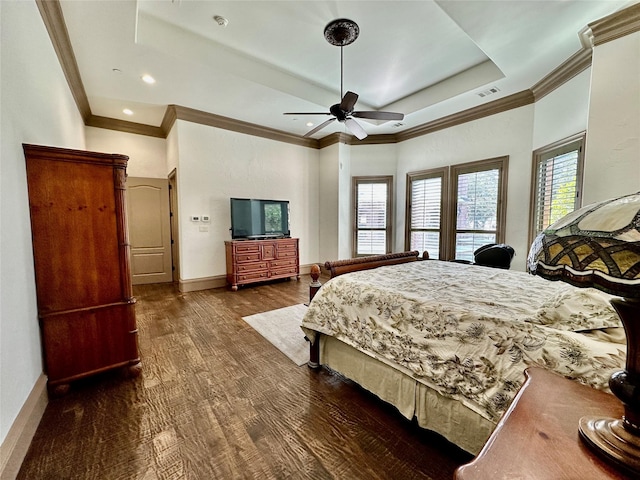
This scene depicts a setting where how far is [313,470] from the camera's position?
1.35 metres

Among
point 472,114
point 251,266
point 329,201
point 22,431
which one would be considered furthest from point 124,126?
point 472,114

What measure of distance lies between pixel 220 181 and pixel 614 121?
5151mm

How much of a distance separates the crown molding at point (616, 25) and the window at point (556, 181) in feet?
2.95

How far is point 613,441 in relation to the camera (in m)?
0.58

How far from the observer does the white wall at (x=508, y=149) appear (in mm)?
3916

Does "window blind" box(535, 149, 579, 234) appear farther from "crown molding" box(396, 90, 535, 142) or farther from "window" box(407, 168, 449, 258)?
"window" box(407, 168, 449, 258)

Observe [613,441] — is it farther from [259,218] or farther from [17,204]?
[259,218]

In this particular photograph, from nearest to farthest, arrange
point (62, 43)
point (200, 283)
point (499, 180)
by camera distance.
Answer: point (62, 43) < point (499, 180) < point (200, 283)

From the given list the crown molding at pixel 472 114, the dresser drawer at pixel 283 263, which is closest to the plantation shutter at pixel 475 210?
the crown molding at pixel 472 114

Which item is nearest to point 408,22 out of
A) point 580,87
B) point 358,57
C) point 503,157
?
point 358,57

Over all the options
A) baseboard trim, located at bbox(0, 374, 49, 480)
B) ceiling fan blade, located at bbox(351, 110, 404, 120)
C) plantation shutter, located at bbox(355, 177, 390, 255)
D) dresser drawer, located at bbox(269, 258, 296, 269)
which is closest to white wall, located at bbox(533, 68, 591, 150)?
ceiling fan blade, located at bbox(351, 110, 404, 120)

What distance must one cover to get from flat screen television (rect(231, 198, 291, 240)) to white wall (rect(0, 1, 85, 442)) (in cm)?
284

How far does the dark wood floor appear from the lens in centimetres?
136

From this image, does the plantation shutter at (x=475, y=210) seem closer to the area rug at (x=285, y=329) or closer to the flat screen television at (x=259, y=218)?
the area rug at (x=285, y=329)
